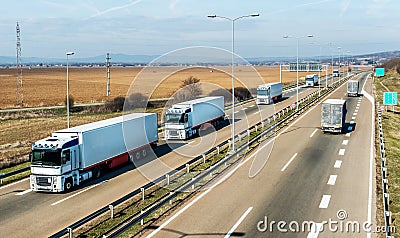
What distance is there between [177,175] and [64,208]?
23.4 ft

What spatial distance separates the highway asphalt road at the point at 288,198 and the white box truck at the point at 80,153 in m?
7.11

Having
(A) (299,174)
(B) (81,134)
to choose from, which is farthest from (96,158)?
(A) (299,174)

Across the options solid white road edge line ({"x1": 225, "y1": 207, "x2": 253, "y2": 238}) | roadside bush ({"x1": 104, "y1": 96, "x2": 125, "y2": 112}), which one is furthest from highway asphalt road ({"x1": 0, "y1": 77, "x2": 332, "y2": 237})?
roadside bush ({"x1": 104, "y1": 96, "x2": 125, "y2": 112})

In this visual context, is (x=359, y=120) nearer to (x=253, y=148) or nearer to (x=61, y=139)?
(x=253, y=148)

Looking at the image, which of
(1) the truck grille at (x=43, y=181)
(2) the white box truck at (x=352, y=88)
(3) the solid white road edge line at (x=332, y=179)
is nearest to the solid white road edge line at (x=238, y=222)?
(3) the solid white road edge line at (x=332, y=179)

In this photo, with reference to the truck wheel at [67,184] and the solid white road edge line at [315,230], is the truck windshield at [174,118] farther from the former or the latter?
the solid white road edge line at [315,230]

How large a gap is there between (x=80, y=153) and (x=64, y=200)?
3194 millimetres

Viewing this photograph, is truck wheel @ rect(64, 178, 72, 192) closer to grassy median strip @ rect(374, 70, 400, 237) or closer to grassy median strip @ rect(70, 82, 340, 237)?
grassy median strip @ rect(70, 82, 340, 237)

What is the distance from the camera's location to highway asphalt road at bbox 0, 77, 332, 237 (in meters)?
18.3

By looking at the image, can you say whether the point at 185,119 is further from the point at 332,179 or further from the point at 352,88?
the point at 352,88

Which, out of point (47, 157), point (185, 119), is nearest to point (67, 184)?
point (47, 157)

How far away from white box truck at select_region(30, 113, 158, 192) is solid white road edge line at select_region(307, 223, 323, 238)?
1307 centimetres

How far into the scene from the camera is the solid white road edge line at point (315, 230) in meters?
16.5

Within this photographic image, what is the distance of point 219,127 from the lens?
150ft
